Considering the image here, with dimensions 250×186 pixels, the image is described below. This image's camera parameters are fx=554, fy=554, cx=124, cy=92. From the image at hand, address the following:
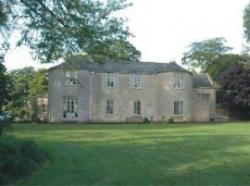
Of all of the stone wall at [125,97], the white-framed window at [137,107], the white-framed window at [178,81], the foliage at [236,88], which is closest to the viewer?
the stone wall at [125,97]

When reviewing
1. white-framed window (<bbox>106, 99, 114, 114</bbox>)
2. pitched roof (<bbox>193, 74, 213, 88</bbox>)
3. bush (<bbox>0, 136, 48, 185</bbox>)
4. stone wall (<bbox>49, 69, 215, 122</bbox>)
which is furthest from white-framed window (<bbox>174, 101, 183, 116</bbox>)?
bush (<bbox>0, 136, 48, 185</bbox>)

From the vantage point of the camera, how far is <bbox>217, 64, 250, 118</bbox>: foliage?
7012cm

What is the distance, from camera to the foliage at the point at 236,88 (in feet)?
230

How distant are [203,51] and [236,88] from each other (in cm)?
4246

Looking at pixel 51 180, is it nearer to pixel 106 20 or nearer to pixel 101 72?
pixel 106 20

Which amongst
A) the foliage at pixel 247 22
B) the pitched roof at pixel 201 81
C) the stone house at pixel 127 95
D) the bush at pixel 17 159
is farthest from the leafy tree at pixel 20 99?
the bush at pixel 17 159

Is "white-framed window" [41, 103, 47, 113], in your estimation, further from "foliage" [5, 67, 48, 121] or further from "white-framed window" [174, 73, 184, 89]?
"white-framed window" [174, 73, 184, 89]

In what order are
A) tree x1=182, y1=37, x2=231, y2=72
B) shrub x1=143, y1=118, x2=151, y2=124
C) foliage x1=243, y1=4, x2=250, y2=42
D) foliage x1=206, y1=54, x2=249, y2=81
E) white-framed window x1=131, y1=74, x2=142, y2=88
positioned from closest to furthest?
shrub x1=143, y1=118, x2=151, y2=124 < white-framed window x1=131, y1=74, x2=142, y2=88 < foliage x1=243, y1=4, x2=250, y2=42 < foliage x1=206, y1=54, x2=249, y2=81 < tree x1=182, y1=37, x2=231, y2=72

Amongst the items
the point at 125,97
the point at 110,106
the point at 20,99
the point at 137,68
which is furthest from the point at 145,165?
the point at 137,68

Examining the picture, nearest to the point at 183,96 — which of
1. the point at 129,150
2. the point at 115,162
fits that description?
the point at 129,150

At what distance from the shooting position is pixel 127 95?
214 ft

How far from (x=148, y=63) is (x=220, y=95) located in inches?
486

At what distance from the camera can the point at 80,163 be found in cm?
1798

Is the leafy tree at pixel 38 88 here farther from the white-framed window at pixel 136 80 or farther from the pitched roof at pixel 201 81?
the pitched roof at pixel 201 81
